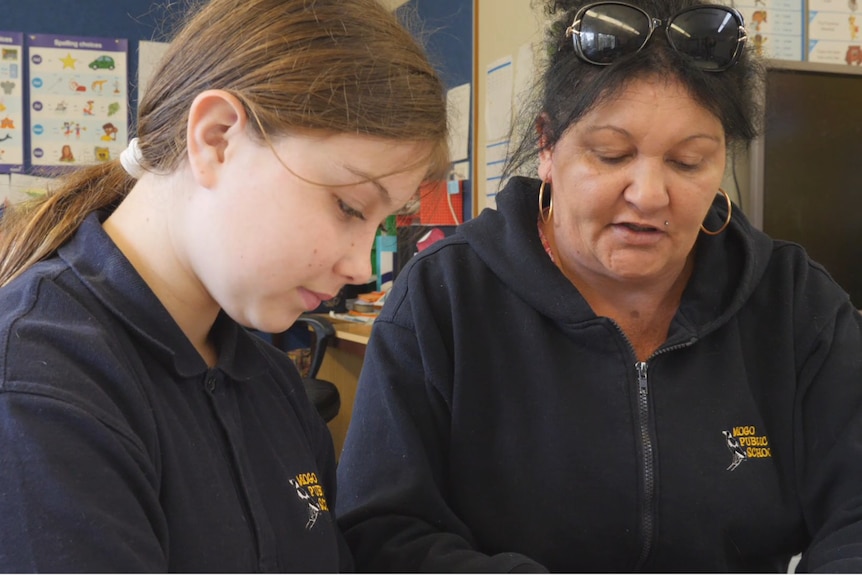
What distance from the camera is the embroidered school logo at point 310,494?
0.80m

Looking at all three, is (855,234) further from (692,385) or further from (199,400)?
(199,400)

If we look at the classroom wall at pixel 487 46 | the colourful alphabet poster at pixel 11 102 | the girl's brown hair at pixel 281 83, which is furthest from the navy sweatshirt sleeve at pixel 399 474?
the colourful alphabet poster at pixel 11 102

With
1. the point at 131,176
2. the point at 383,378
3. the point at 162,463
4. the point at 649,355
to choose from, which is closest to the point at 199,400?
the point at 162,463

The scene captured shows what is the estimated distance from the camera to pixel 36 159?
335cm

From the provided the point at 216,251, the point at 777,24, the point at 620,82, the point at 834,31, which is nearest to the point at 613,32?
the point at 620,82

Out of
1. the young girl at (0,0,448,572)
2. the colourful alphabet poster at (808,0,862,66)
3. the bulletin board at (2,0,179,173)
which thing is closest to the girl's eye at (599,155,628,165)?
the young girl at (0,0,448,572)

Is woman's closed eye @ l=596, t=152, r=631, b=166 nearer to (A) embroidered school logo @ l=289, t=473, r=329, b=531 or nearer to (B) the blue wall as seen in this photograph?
(A) embroidered school logo @ l=289, t=473, r=329, b=531

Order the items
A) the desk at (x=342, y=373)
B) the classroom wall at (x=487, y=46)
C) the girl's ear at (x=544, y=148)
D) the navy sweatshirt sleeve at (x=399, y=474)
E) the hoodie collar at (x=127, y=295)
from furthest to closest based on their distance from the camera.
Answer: the desk at (x=342, y=373), the classroom wall at (x=487, y=46), the girl's ear at (x=544, y=148), the navy sweatshirt sleeve at (x=399, y=474), the hoodie collar at (x=127, y=295)

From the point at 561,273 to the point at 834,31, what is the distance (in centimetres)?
122

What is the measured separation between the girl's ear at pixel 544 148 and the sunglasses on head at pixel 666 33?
0.10 meters

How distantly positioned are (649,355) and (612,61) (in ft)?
1.23

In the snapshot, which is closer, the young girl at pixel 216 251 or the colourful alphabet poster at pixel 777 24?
the young girl at pixel 216 251

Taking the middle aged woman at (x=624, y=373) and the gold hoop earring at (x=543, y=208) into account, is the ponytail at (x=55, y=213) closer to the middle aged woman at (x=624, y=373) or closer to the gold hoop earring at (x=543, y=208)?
the middle aged woman at (x=624, y=373)

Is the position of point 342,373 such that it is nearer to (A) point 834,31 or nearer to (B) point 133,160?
(A) point 834,31
